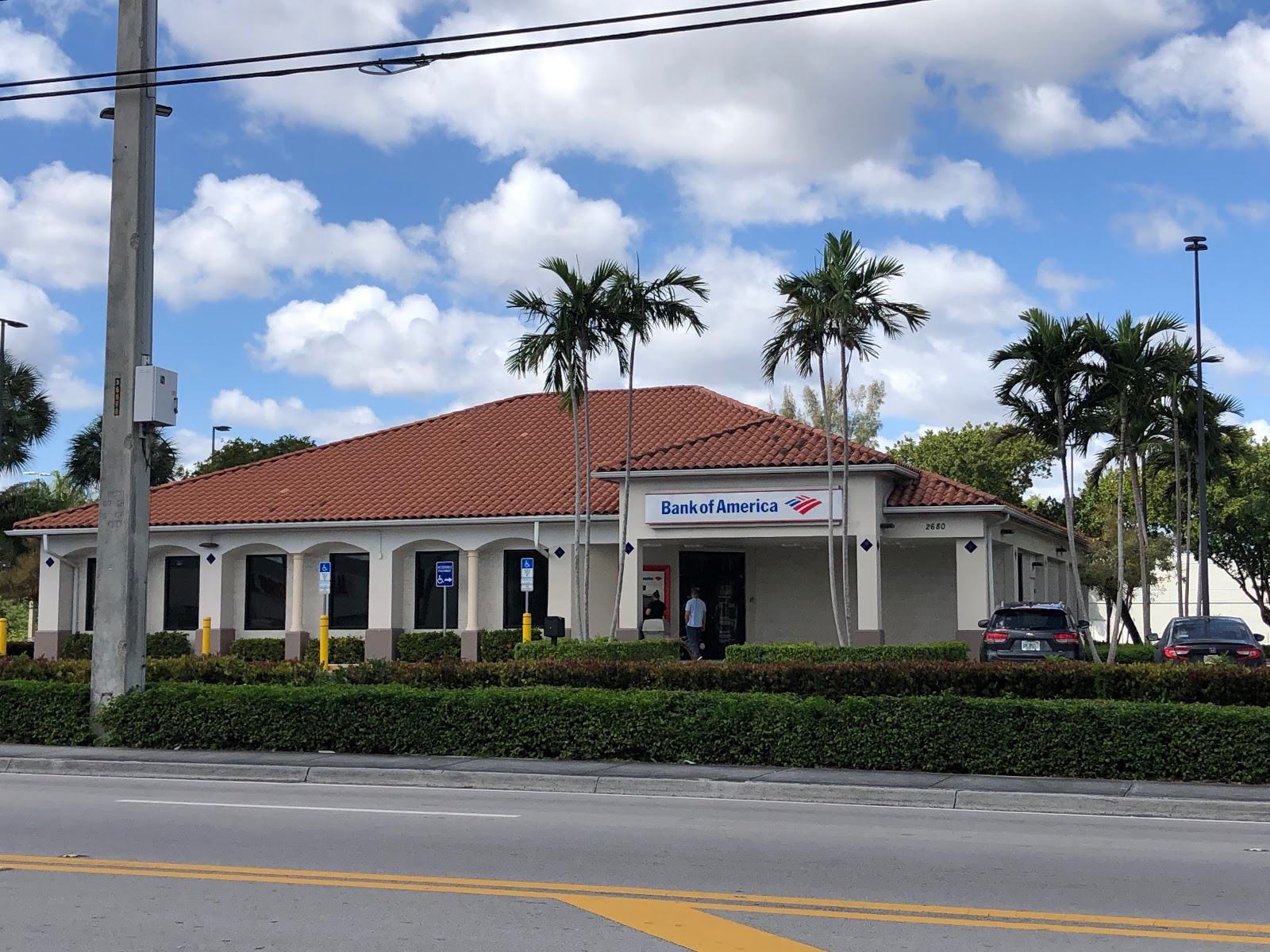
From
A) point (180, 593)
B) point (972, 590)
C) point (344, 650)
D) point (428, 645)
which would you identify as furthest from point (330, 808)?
point (180, 593)

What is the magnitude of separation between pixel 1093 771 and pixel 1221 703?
2.35m

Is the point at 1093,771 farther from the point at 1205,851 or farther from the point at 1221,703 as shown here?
the point at 1205,851

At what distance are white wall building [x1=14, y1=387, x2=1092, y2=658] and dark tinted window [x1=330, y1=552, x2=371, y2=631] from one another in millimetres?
44

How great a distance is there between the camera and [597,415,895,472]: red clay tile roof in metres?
29.2

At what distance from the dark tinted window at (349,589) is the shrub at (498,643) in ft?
12.7

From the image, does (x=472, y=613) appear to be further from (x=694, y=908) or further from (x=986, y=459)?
(x=986, y=459)

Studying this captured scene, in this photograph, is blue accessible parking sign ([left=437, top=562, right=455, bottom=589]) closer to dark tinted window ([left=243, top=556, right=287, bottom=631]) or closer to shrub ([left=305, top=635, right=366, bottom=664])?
shrub ([left=305, top=635, right=366, bottom=664])

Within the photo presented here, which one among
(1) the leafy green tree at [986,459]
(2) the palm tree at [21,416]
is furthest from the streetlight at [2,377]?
(1) the leafy green tree at [986,459]

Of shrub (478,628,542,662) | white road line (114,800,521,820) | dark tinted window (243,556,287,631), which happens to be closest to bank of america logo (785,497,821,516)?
shrub (478,628,542,662)

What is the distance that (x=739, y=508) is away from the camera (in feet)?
96.1

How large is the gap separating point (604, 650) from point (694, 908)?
1633 cm

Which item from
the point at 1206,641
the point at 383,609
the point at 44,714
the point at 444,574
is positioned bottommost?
the point at 44,714

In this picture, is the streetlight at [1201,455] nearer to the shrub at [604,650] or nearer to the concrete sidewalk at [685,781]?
the shrub at [604,650]

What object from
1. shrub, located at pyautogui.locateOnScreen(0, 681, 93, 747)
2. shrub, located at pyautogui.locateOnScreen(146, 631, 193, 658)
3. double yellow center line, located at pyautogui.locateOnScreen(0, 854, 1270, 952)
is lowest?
double yellow center line, located at pyautogui.locateOnScreen(0, 854, 1270, 952)
